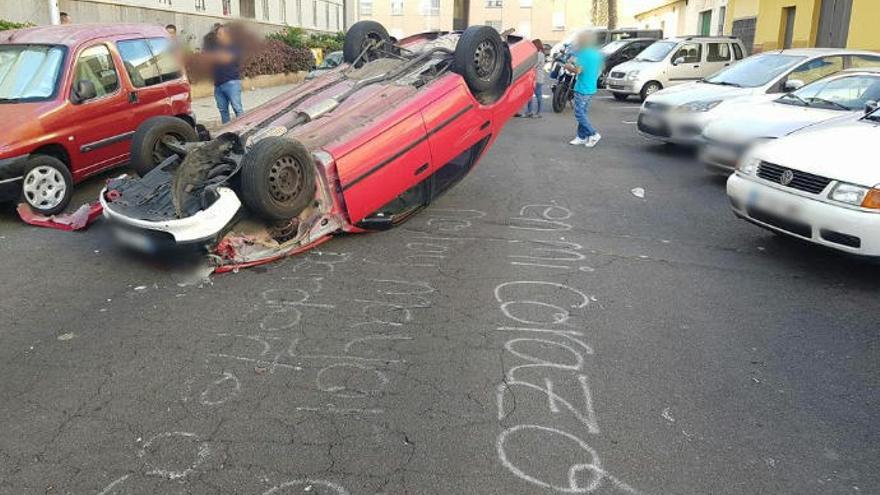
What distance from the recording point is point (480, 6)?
200 feet

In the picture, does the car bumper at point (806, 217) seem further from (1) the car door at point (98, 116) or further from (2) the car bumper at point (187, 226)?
(1) the car door at point (98, 116)

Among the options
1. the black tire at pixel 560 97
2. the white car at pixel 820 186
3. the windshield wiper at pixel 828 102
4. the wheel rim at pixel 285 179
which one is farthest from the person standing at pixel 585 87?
the wheel rim at pixel 285 179

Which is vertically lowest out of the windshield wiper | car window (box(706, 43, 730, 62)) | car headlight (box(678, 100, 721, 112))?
car headlight (box(678, 100, 721, 112))

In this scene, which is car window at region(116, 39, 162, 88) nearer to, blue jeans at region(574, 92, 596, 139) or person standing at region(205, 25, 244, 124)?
person standing at region(205, 25, 244, 124)

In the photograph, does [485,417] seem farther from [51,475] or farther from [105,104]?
[105,104]

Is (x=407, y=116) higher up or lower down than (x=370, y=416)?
higher up

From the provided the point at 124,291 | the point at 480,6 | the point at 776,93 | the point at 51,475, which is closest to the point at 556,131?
the point at 776,93

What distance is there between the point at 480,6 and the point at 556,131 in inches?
2007

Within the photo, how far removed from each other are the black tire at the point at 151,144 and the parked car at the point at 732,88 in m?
7.21

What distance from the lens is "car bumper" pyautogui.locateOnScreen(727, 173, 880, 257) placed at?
16.6 feet

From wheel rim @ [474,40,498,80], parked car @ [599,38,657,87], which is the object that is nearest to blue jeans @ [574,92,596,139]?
wheel rim @ [474,40,498,80]

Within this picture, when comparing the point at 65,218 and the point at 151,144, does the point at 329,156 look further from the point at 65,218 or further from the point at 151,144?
the point at 65,218

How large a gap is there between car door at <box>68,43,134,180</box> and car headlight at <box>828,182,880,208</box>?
7196 millimetres

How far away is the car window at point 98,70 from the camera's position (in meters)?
7.68
